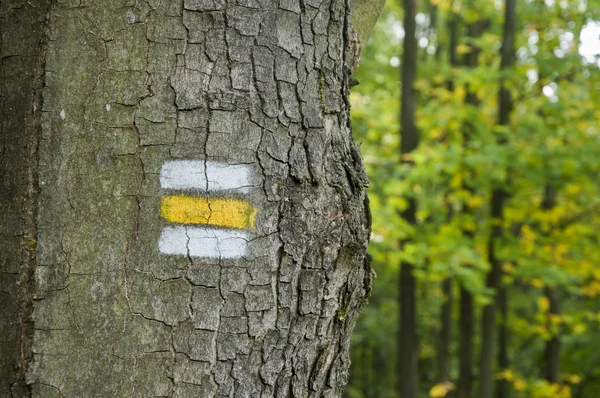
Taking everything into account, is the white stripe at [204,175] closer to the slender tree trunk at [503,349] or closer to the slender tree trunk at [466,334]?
the slender tree trunk at [466,334]

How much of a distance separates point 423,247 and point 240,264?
542 cm

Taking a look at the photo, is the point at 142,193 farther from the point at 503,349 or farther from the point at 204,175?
the point at 503,349

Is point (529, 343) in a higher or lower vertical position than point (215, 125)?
lower

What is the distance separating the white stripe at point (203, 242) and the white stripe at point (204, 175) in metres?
0.09

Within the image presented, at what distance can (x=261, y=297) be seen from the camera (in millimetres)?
1174

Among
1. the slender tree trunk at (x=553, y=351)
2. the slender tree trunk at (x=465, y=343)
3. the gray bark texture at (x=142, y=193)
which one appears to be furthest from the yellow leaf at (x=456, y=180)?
the gray bark texture at (x=142, y=193)

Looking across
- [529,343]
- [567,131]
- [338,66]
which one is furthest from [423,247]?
[529,343]

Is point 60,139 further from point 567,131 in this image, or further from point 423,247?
point 567,131

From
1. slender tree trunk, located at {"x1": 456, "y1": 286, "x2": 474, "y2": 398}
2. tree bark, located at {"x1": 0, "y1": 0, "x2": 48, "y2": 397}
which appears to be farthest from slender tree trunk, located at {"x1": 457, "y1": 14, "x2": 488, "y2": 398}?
tree bark, located at {"x1": 0, "y1": 0, "x2": 48, "y2": 397}

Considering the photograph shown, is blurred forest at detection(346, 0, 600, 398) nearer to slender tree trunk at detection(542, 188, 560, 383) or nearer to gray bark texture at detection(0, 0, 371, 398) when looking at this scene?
slender tree trunk at detection(542, 188, 560, 383)

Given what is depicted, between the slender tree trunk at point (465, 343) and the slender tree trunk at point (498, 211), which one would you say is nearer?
the slender tree trunk at point (498, 211)

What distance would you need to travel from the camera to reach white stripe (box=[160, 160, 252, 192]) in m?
1.13

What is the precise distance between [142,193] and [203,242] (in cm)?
15

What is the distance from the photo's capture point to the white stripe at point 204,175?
1.13 metres
